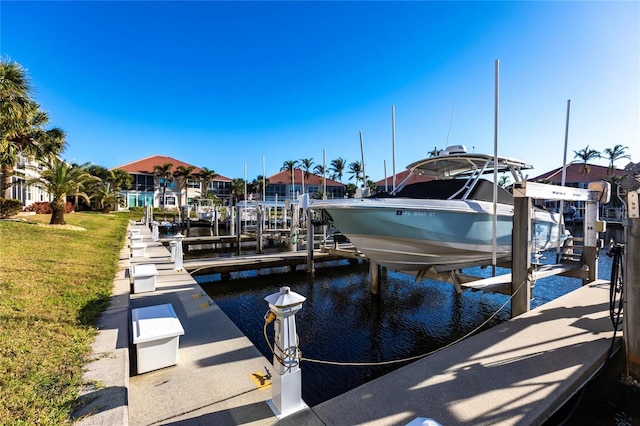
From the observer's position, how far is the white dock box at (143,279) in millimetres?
6676

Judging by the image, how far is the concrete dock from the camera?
284 cm

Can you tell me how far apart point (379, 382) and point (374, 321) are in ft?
15.6

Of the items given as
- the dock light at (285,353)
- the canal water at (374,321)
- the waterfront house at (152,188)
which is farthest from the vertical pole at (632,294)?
the waterfront house at (152,188)

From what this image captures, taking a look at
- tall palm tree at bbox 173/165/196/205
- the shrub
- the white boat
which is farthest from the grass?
tall palm tree at bbox 173/165/196/205

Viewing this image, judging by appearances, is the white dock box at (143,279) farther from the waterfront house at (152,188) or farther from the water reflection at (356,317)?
the waterfront house at (152,188)

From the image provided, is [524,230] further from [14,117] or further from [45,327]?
[14,117]

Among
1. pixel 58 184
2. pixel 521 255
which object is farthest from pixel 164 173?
pixel 521 255

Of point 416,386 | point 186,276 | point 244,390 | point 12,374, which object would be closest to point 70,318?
point 12,374

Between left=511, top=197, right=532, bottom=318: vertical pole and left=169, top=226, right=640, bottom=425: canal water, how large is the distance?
52 cm

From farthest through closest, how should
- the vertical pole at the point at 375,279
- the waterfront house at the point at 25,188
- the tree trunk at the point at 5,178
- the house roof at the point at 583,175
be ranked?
the house roof at the point at 583,175
the waterfront house at the point at 25,188
the tree trunk at the point at 5,178
the vertical pole at the point at 375,279

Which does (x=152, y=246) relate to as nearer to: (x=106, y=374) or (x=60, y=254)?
(x=60, y=254)

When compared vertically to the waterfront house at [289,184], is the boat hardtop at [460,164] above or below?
below

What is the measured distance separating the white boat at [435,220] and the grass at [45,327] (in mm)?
4702

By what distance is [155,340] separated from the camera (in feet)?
11.6
